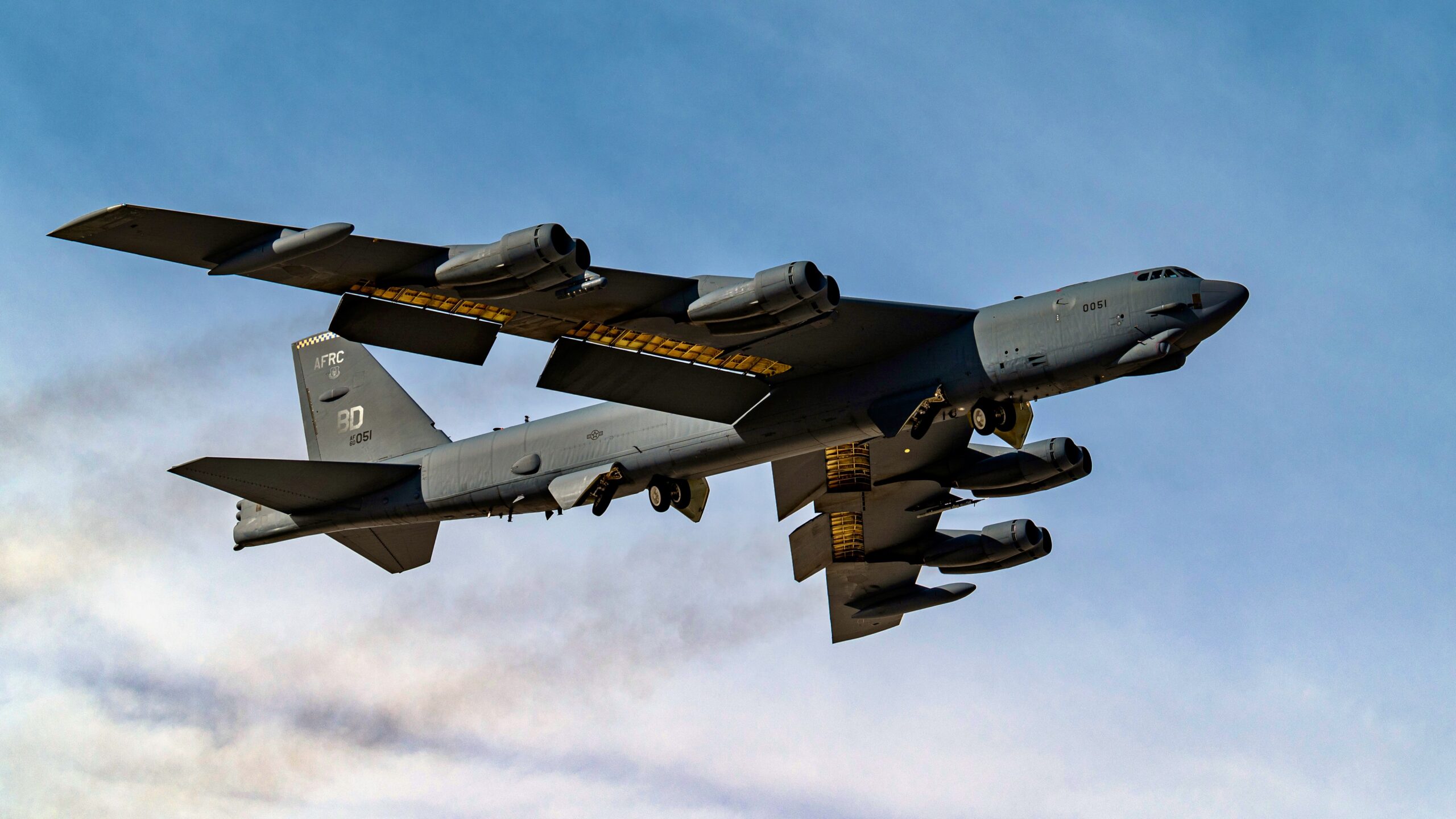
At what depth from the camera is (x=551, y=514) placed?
105ft

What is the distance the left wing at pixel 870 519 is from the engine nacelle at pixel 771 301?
8.70 metres

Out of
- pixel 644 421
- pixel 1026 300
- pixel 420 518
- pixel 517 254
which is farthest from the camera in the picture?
pixel 420 518

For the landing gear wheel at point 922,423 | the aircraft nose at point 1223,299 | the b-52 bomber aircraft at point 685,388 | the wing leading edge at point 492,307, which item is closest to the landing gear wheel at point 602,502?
the b-52 bomber aircraft at point 685,388

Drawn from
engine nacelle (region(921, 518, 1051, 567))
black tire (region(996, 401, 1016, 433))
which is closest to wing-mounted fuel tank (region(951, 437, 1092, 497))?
engine nacelle (region(921, 518, 1051, 567))

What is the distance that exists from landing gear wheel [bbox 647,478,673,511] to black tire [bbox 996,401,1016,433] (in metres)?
7.56

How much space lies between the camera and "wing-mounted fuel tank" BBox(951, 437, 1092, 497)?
31.8 m

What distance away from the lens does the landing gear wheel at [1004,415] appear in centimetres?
2683

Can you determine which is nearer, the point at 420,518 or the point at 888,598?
the point at 420,518

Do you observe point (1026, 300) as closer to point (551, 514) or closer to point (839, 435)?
point (839, 435)

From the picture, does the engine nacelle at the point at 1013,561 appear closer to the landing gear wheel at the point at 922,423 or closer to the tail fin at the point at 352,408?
the landing gear wheel at the point at 922,423

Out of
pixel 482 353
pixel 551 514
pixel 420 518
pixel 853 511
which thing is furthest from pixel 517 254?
pixel 853 511

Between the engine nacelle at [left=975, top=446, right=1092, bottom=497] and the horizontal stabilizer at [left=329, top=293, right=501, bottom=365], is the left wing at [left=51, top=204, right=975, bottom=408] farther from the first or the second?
the engine nacelle at [left=975, top=446, right=1092, bottom=497]

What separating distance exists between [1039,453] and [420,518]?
47.2 ft

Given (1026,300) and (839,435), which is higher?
(1026,300)
